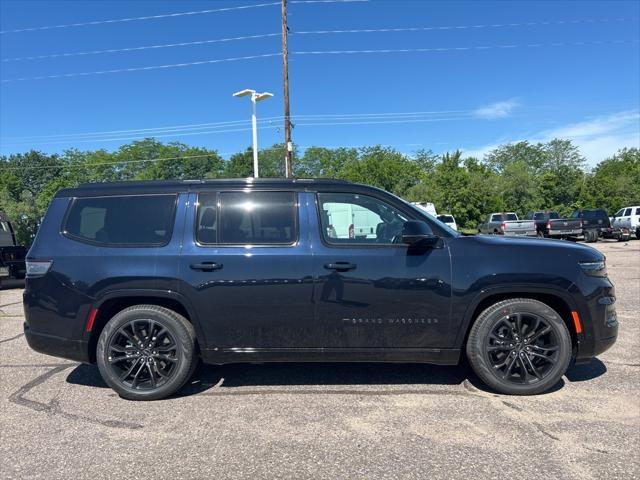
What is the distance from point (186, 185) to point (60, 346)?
177cm

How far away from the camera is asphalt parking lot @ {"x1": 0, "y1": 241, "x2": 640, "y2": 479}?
279 cm

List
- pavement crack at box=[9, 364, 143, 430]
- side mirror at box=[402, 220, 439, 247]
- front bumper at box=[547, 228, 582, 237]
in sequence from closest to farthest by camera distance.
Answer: pavement crack at box=[9, 364, 143, 430] < side mirror at box=[402, 220, 439, 247] < front bumper at box=[547, 228, 582, 237]

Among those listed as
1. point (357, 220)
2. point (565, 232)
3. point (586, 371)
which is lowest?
point (586, 371)

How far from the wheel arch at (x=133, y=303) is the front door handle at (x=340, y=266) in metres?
1.21

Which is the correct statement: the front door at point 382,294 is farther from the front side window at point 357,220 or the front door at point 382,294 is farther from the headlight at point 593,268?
the headlight at point 593,268

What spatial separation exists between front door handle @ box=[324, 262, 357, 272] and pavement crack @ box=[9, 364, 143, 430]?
188 cm

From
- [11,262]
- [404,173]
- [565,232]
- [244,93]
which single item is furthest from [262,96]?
[404,173]

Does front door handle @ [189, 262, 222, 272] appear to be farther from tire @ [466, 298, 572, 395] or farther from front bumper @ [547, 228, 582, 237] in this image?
Result: front bumper @ [547, 228, 582, 237]

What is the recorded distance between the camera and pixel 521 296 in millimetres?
3877

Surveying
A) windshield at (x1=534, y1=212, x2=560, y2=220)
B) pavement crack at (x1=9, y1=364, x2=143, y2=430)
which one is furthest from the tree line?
pavement crack at (x1=9, y1=364, x2=143, y2=430)

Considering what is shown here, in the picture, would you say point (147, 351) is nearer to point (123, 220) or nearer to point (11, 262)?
point (123, 220)

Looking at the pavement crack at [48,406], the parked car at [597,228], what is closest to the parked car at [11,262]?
the pavement crack at [48,406]

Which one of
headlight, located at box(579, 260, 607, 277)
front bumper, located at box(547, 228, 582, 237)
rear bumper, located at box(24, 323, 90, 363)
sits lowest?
front bumper, located at box(547, 228, 582, 237)

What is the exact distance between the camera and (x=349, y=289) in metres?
3.72
